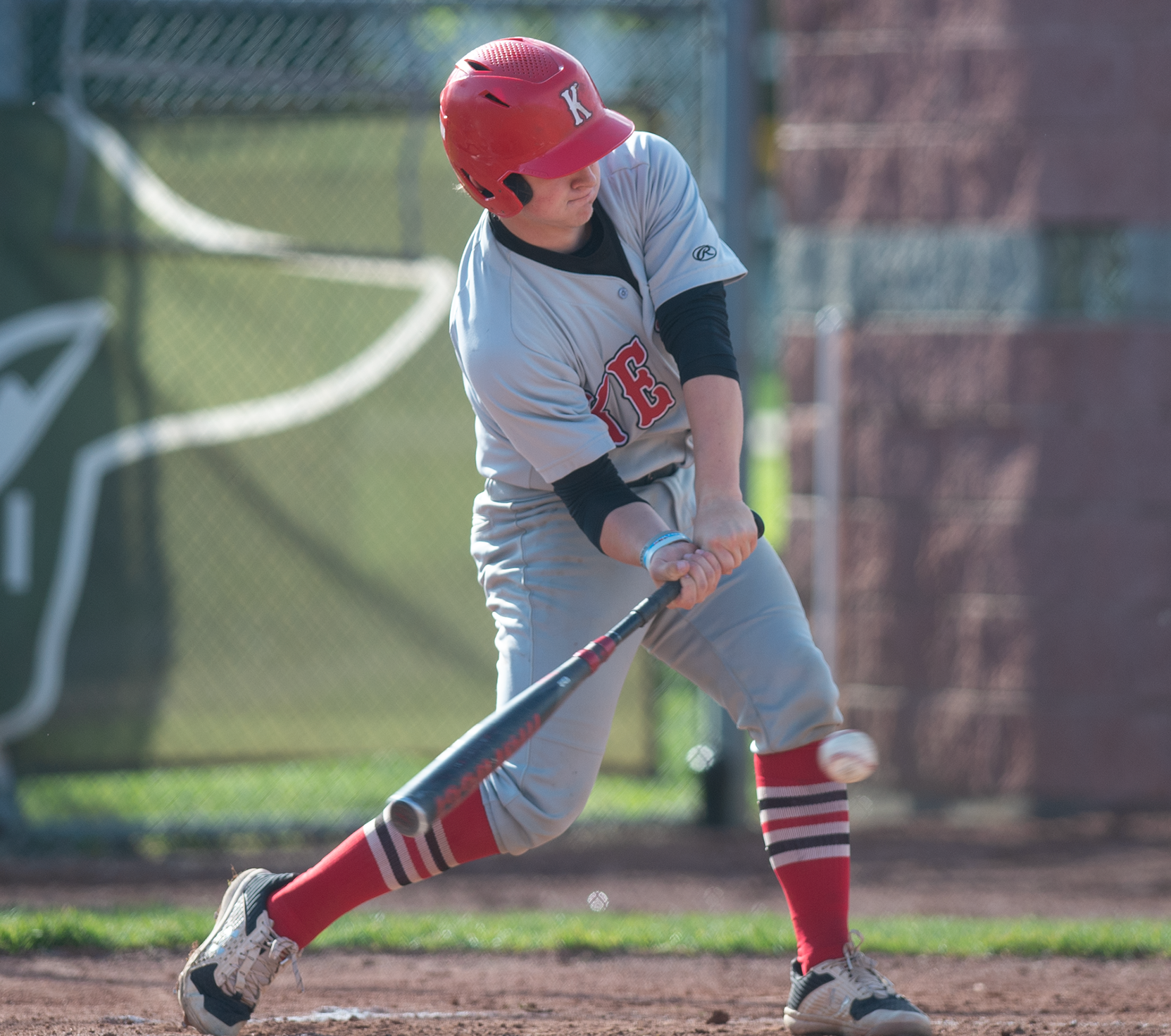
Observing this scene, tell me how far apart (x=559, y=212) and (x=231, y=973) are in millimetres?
1507

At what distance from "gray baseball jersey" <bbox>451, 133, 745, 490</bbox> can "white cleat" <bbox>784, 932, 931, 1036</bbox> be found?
102 cm

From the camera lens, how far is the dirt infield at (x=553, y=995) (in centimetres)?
295

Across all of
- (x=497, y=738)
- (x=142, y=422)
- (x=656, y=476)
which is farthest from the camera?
(x=142, y=422)

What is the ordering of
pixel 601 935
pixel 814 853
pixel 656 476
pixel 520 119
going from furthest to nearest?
pixel 601 935 → pixel 656 476 → pixel 814 853 → pixel 520 119

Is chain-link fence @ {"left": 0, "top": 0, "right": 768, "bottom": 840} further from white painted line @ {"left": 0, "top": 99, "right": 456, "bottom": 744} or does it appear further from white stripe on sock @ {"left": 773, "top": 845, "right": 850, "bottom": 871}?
white stripe on sock @ {"left": 773, "top": 845, "right": 850, "bottom": 871}

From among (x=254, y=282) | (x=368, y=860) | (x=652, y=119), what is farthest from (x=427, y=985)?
(x=652, y=119)

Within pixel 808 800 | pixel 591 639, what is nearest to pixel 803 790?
pixel 808 800

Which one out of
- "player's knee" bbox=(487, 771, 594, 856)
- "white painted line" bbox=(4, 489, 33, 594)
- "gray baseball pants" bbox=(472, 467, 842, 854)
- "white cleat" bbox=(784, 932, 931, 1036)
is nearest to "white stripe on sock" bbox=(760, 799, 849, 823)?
"gray baseball pants" bbox=(472, 467, 842, 854)

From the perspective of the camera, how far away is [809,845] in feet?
9.31

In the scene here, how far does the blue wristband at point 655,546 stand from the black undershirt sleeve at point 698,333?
32cm

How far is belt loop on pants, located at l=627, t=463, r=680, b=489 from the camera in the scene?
116 inches

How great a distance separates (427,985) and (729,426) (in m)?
1.62

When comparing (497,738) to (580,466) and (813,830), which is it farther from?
(813,830)

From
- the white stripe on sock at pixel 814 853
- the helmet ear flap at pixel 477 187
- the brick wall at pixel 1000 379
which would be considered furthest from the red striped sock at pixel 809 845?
the brick wall at pixel 1000 379
